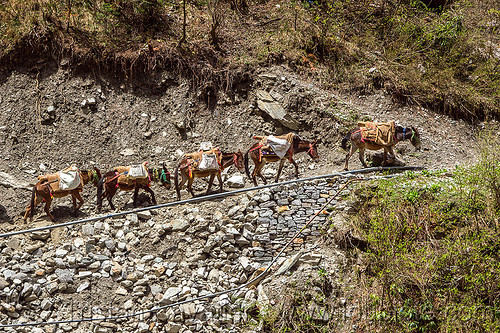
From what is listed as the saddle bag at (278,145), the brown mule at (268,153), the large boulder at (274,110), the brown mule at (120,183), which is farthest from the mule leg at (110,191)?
the large boulder at (274,110)

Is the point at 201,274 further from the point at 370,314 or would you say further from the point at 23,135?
the point at 23,135

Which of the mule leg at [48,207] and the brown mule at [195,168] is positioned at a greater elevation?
the brown mule at [195,168]

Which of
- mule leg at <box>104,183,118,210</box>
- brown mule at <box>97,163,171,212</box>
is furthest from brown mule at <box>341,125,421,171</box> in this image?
mule leg at <box>104,183,118,210</box>

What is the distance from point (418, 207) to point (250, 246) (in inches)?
129

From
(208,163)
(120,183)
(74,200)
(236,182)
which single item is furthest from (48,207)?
(236,182)

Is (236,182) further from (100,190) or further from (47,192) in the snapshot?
(47,192)

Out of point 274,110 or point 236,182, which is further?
point 274,110

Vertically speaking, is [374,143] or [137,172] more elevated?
[374,143]

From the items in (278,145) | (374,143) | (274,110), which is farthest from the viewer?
(274,110)

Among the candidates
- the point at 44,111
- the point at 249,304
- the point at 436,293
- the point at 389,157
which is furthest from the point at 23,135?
the point at 436,293

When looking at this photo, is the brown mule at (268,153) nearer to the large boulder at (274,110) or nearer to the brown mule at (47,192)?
the large boulder at (274,110)

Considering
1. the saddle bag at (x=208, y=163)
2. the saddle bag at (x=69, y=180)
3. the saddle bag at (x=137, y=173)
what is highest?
the saddle bag at (x=208, y=163)

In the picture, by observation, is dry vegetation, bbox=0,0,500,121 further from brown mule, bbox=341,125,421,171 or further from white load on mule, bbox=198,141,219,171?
white load on mule, bbox=198,141,219,171

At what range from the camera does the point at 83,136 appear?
35.6 ft
